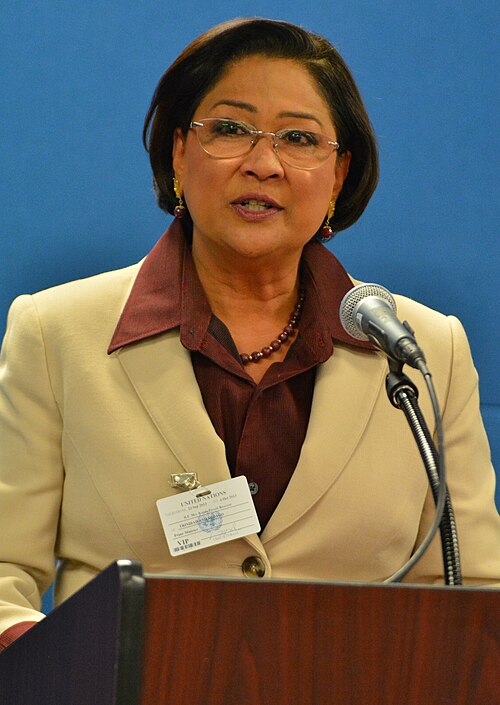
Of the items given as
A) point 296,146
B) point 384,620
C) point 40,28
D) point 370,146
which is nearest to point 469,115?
point 370,146

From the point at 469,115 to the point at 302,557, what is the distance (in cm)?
111

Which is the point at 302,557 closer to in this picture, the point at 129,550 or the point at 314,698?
the point at 129,550

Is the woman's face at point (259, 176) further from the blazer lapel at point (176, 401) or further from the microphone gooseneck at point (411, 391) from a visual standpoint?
the microphone gooseneck at point (411, 391)

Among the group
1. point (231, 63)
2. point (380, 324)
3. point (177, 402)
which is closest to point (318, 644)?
point (380, 324)

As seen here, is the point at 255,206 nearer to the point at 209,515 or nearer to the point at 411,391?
the point at 209,515

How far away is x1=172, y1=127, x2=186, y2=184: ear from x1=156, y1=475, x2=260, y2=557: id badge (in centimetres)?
59

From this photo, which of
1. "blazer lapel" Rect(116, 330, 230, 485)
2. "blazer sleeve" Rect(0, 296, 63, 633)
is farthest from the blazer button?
"blazer sleeve" Rect(0, 296, 63, 633)

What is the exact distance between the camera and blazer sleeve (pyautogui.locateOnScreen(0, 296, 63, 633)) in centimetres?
173

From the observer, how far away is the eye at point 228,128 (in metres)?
1.80

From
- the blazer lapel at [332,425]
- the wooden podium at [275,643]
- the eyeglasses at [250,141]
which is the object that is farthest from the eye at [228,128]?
the wooden podium at [275,643]

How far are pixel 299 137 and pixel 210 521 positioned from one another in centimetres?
63

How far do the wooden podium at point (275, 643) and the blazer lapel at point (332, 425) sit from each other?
31.0 inches

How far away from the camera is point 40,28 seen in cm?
223

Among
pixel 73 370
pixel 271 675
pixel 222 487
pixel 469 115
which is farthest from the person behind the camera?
pixel 469 115
